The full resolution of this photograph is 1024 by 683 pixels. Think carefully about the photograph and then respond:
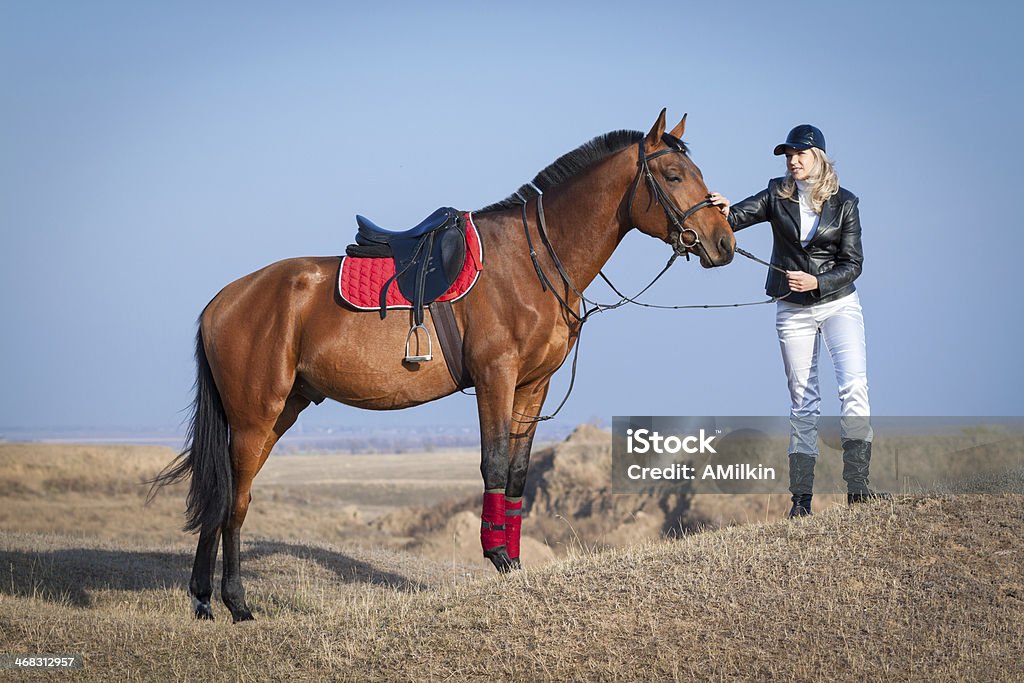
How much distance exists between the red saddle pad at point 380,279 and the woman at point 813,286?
174 centimetres

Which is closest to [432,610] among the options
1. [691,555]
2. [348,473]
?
[691,555]

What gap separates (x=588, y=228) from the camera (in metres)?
6.95

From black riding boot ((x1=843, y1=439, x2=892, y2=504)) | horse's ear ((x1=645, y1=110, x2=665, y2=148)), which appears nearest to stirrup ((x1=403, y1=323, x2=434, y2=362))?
horse's ear ((x1=645, y1=110, x2=665, y2=148))

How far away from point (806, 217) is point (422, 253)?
2800mm

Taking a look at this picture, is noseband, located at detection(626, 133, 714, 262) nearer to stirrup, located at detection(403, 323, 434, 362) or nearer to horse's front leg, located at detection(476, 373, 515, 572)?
horse's front leg, located at detection(476, 373, 515, 572)

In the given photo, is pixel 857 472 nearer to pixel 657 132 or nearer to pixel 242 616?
pixel 657 132

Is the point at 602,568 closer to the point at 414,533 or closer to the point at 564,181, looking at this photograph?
the point at 564,181

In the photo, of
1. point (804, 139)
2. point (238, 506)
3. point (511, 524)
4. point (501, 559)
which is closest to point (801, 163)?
point (804, 139)

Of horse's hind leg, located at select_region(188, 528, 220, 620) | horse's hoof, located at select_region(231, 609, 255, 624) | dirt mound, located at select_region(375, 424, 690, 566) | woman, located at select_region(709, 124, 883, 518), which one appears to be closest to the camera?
woman, located at select_region(709, 124, 883, 518)

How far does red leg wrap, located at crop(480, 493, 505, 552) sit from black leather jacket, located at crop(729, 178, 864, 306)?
254 cm

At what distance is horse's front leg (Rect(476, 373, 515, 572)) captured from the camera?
6.69 meters

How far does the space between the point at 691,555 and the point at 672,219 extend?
233 cm

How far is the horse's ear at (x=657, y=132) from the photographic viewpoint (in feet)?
22.2

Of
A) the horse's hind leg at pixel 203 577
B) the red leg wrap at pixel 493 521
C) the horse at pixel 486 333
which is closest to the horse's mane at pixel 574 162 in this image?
the horse at pixel 486 333
